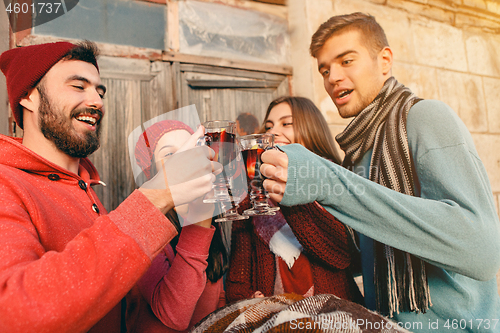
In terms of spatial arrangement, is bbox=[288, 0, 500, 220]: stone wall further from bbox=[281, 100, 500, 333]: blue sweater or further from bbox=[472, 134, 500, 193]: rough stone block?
bbox=[281, 100, 500, 333]: blue sweater

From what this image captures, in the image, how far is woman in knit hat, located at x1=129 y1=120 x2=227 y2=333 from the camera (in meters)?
1.21

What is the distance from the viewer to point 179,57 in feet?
9.57

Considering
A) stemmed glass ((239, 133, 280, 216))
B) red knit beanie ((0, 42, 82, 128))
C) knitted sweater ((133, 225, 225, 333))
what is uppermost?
red knit beanie ((0, 42, 82, 128))

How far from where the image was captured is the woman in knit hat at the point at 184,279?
1.21 metres

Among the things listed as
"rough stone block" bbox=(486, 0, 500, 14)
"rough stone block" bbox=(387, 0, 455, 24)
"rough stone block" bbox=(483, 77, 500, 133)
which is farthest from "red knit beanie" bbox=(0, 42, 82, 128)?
"rough stone block" bbox=(486, 0, 500, 14)

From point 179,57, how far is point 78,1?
1.00 m

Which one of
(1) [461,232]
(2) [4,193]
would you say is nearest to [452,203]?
(1) [461,232]

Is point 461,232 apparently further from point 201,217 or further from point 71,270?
point 71,270

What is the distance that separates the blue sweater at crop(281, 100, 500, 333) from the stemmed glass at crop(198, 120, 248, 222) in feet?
0.83

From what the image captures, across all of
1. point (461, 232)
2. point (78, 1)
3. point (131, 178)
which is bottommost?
point (461, 232)

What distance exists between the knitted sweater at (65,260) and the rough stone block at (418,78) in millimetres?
3419

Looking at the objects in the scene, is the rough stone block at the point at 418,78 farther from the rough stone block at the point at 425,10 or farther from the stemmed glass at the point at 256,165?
the stemmed glass at the point at 256,165

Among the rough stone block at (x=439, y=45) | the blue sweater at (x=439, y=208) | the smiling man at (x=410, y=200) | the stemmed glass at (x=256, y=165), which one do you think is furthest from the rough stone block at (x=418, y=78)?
the stemmed glass at (x=256, y=165)

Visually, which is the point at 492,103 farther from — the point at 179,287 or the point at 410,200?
the point at 179,287
